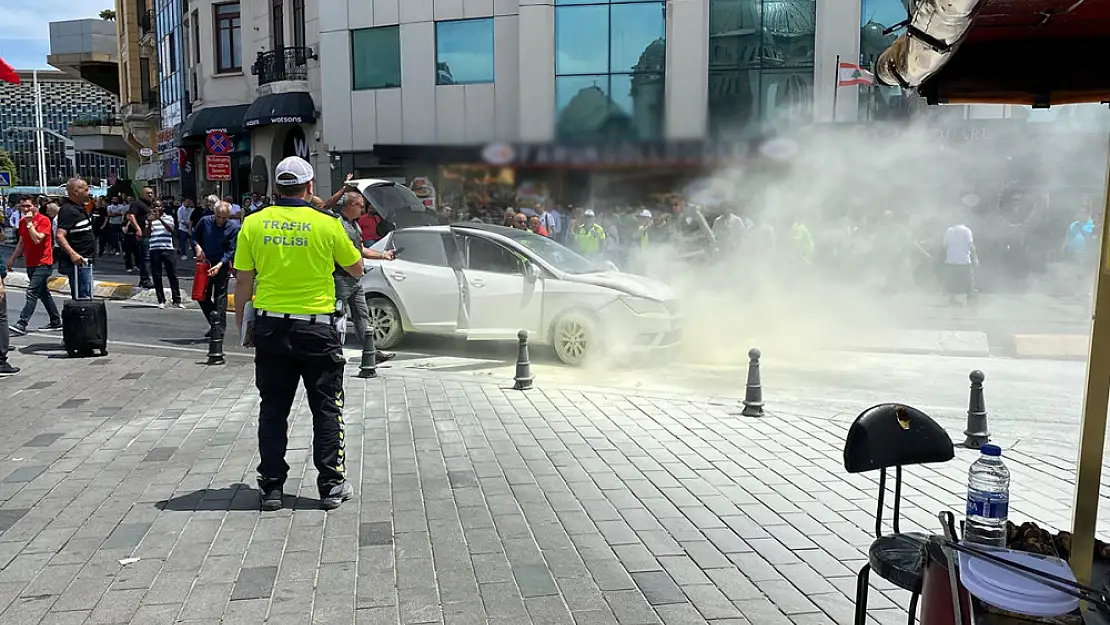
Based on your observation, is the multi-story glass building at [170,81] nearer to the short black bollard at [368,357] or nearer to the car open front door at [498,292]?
the car open front door at [498,292]

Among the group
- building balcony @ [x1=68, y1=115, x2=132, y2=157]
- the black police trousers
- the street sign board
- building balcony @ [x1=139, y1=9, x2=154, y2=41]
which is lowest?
the black police trousers

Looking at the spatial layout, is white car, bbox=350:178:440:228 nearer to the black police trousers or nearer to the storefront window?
the black police trousers

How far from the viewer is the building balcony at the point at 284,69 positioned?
25.2 meters

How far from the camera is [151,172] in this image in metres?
39.4

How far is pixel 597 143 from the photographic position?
21359 millimetres

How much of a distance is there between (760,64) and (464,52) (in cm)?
782

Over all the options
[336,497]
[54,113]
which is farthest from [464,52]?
[54,113]

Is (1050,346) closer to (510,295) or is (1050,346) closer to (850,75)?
(510,295)

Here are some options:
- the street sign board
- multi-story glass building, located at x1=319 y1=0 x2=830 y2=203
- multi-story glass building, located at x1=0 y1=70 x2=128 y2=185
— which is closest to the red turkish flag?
the street sign board

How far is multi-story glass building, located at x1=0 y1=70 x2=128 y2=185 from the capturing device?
2771 inches

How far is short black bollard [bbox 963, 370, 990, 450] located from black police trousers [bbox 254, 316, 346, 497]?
4.48 metres

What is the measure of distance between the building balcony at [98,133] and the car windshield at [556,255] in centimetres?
3984

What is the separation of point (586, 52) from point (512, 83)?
2.15m

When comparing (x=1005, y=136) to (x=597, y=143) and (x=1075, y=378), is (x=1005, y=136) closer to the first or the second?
(x=1075, y=378)
